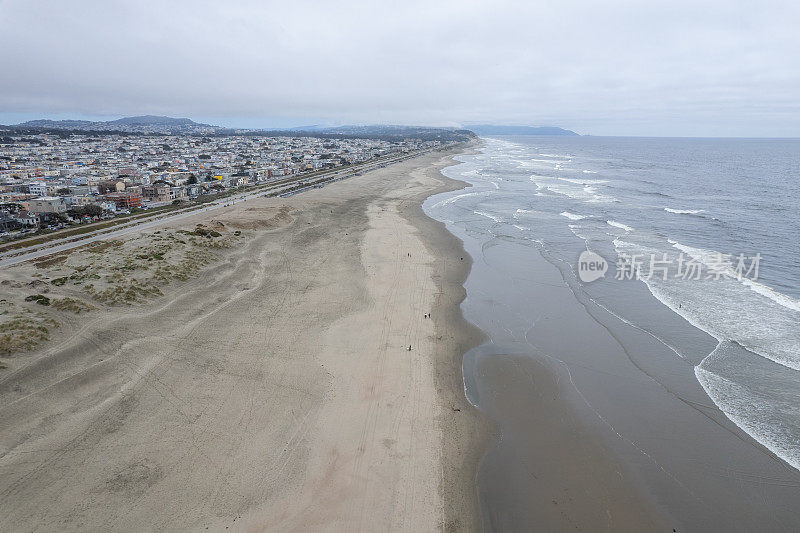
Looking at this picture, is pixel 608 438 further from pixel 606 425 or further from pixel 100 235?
pixel 100 235

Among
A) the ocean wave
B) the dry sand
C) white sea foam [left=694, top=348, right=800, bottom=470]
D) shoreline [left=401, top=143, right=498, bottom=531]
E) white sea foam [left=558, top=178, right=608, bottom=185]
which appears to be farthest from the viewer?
white sea foam [left=558, top=178, right=608, bottom=185]

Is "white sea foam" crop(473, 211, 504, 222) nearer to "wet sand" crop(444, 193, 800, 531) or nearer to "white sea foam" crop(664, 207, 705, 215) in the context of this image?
"white sea foam" crop(664, 207, 705, 215)

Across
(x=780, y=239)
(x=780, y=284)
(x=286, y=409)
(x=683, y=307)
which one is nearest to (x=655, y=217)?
(x=780, y=239)

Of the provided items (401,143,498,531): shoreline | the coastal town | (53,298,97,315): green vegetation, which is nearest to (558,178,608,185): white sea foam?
(401,143,498,531): shoreline

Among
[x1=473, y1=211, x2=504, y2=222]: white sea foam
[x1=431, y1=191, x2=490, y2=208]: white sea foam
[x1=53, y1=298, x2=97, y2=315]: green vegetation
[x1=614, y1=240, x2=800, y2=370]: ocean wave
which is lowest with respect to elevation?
[x1=614, y1=240, x2=800, y2=370]: ocean wave

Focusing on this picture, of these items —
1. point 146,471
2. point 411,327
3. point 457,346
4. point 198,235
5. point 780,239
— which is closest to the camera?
point 146,471

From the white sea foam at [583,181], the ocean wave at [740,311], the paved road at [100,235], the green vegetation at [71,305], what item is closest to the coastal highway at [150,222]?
the paved road at [100,235]

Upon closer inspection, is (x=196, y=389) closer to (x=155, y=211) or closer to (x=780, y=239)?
(x=155, y=211)
